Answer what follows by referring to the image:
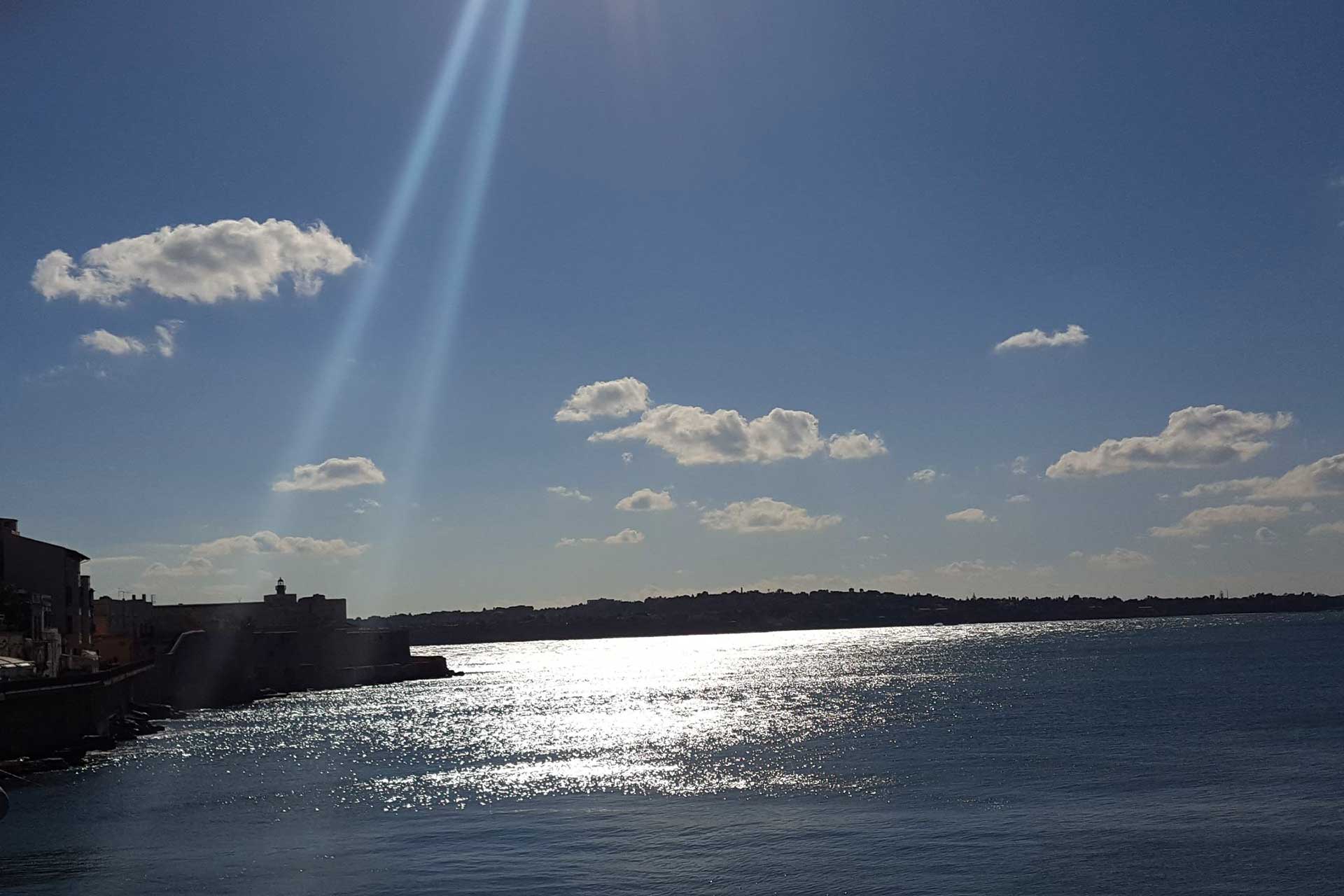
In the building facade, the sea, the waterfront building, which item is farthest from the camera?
the building facade

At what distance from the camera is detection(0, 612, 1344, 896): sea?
35.6 metres

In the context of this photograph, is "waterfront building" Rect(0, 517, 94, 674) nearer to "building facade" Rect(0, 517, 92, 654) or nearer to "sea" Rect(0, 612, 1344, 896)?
"building facade" Rect(0, 517, 92, 654)

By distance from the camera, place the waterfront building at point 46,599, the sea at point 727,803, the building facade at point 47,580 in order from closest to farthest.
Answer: the sea at point 727,803, the waterfront building at point 46,599, the building facade at point 47,580

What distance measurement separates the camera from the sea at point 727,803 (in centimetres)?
3559

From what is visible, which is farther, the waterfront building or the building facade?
the building facade

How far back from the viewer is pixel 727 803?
4931 cm

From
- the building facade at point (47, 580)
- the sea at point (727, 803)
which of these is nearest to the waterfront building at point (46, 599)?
the building facade at point (47, 580)

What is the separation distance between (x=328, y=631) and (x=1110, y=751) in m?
99.2

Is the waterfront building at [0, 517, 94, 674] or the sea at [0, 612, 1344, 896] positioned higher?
the waterfront building at [0, 517, 94, 674]

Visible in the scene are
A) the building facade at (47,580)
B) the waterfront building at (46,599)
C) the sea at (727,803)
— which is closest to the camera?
the sea at (727,803)

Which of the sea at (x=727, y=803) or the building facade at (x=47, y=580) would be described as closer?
the sea at (x=727, y=803)

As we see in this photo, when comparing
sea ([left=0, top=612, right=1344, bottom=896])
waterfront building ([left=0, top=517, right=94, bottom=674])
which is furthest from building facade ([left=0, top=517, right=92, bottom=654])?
sea ([left=0, top=612, right=1344, bottom=896])

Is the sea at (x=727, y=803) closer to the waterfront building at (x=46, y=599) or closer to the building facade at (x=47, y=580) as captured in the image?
the waterfront building at (x=46, y=599)

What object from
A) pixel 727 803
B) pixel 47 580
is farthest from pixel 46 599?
pixel 727 803
